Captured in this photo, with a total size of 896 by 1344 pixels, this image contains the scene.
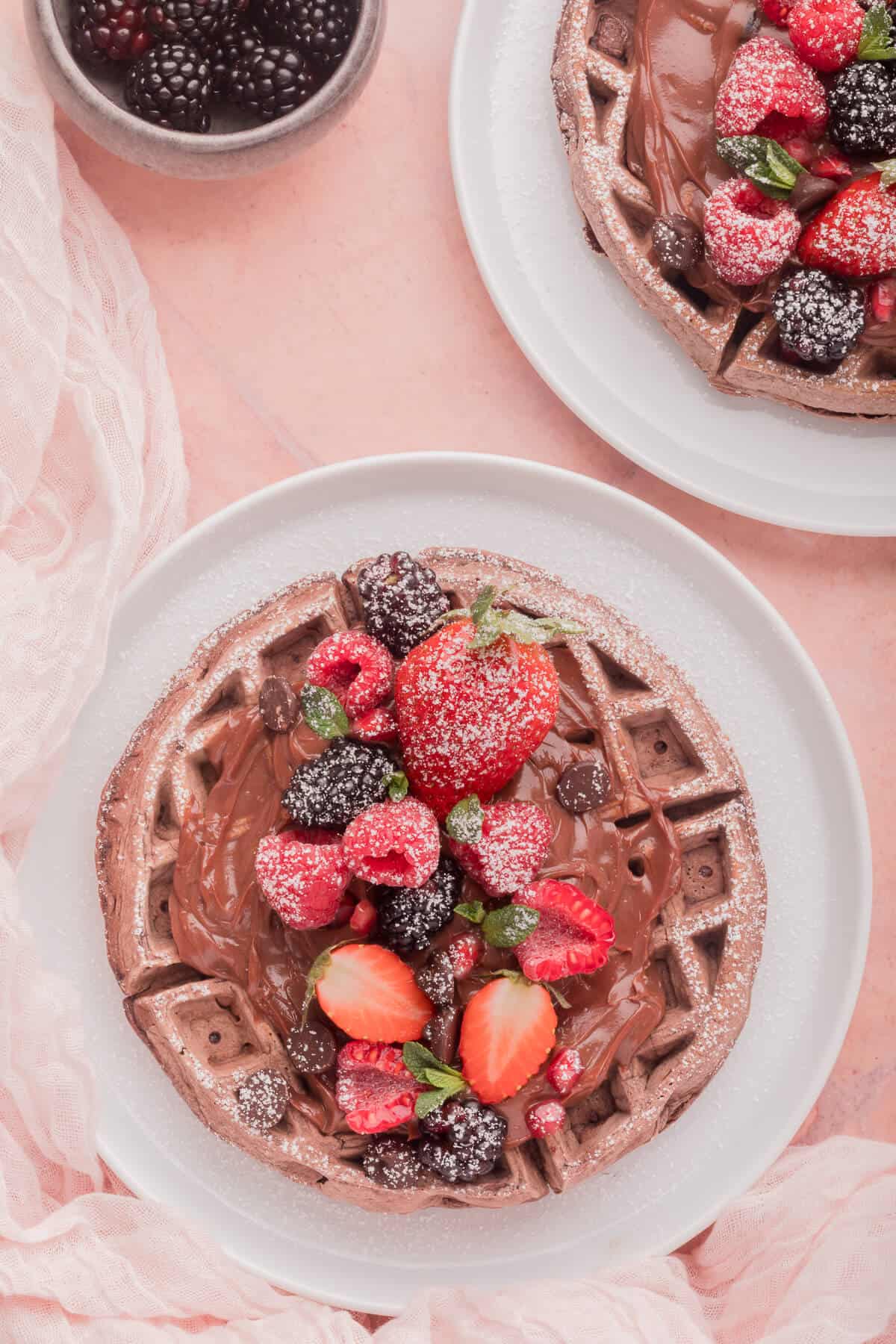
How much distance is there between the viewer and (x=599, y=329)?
288 centimetres

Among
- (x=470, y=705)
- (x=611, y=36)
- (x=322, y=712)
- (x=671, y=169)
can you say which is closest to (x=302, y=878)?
(x=322, y=712)

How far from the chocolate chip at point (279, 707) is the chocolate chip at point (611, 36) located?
1.46 m

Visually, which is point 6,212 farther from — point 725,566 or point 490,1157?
point 490,1157

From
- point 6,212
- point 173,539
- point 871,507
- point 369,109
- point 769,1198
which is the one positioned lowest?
point 769,1198

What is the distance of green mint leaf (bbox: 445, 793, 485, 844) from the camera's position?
7.11ft

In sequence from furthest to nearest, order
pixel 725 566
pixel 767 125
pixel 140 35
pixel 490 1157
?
1. pixel 725 566
2. pixel 140 35
3. pixel 767 125
4. pixel 490 1157

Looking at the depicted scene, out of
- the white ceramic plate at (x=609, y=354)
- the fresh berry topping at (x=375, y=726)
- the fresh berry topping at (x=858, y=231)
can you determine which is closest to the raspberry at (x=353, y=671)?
the fresh berry topping at (x=375, y=726)

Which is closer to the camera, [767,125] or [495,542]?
[767,125]

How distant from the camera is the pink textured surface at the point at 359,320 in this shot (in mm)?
2959

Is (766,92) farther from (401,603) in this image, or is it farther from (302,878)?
(302,878)

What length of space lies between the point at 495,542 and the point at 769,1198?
4.95 ft

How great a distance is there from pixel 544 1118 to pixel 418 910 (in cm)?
43

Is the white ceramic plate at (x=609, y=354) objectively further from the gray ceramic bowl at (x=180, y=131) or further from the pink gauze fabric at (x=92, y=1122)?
the pink gauze fabric at (x=92, y=1122)

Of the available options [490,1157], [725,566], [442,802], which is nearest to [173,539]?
[442,802]
